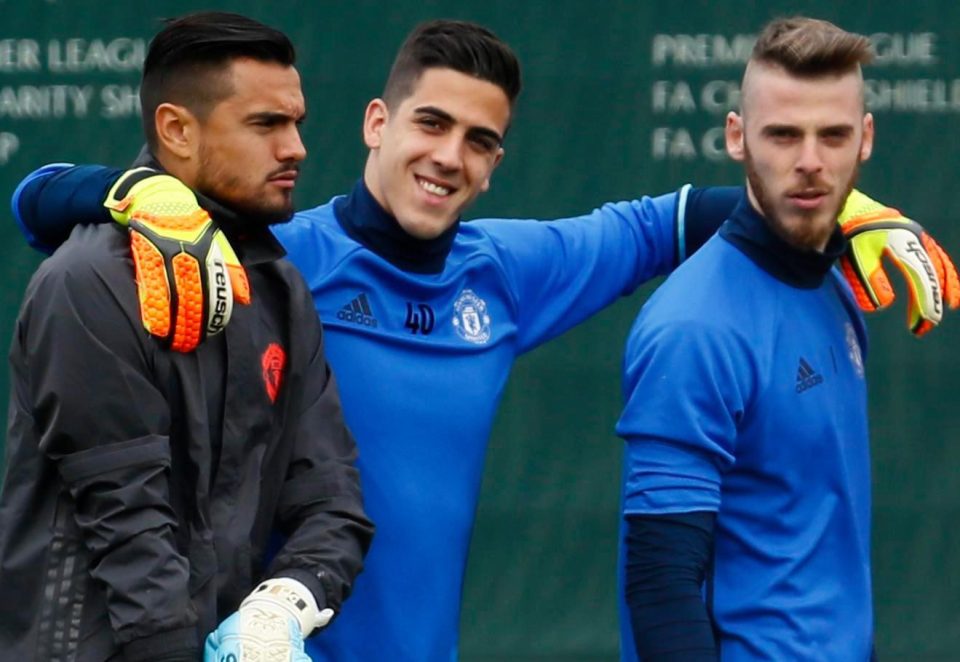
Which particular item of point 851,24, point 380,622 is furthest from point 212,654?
point 851,24

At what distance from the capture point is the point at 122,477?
2.67 m

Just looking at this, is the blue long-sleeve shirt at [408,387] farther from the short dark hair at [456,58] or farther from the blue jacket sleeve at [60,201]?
the short dark hair at [456,58]

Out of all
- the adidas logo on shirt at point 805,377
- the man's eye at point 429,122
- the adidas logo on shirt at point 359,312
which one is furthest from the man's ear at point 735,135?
the adidas logo on shirt at point 359,312

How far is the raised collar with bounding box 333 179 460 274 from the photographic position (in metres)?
3.37

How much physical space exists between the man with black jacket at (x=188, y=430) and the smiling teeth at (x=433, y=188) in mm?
363

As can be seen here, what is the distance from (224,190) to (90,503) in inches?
20.2

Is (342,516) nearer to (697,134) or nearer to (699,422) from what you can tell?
(699,422)

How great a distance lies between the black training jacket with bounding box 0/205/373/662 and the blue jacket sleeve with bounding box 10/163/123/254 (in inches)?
2.8

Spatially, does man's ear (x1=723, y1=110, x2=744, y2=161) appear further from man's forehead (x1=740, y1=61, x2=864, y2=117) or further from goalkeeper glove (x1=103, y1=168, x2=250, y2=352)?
goalkeeper glove (x1=103, y1=168, x2=250, y2=352)

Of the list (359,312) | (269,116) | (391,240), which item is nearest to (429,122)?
(391,240)

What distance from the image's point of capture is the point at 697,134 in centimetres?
462

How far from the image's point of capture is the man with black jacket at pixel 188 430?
2682 mm

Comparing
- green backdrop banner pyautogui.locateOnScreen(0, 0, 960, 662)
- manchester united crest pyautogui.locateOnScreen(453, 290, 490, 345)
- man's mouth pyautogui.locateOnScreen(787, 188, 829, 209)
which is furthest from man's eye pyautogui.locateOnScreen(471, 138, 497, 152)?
green backdrop banner pyautogui.locateOnScreen(0, 0, 960, 662)

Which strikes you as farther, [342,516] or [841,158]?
[841,158]
